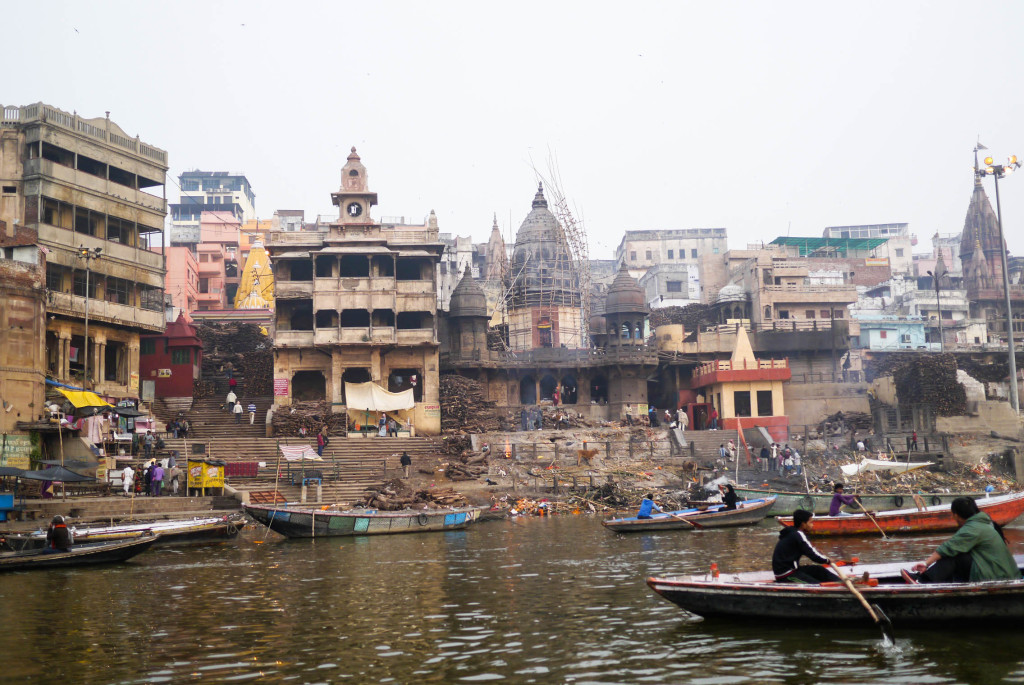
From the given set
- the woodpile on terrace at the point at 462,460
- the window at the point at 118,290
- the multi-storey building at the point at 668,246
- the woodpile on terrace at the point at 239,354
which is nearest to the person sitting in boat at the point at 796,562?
the woodpile on terrace at the point at 462,460

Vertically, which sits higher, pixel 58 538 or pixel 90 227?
pixel 90 227

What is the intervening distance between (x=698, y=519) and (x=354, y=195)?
32.1 meters

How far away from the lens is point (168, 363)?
164ft

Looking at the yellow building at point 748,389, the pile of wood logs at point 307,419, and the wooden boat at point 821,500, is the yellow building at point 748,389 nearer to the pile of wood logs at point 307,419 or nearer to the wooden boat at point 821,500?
the pile of wood logs at point 307,419

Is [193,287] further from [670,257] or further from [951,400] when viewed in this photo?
[951,400]

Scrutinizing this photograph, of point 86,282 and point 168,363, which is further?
point 168,363

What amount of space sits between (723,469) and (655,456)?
350 centimetres

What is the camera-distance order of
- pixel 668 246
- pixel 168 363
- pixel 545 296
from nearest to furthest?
pixel 168 363
pixel 545 296
pixel 668 246

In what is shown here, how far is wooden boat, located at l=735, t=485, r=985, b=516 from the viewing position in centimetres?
2969

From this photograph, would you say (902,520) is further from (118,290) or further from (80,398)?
(118,290)

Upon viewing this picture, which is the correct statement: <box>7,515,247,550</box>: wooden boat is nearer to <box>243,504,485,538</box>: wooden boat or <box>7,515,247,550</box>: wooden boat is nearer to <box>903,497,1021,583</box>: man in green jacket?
<box>243,504,485,538</box>: wooden boat

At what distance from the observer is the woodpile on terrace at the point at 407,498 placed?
33.9 meters

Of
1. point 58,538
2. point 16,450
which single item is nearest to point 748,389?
point 16,450

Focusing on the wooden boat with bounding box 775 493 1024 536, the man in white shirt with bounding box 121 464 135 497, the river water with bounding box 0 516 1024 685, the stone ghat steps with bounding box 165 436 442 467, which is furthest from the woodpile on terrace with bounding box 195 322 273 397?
the wooden boat with bounding box 775 493 1024 536
